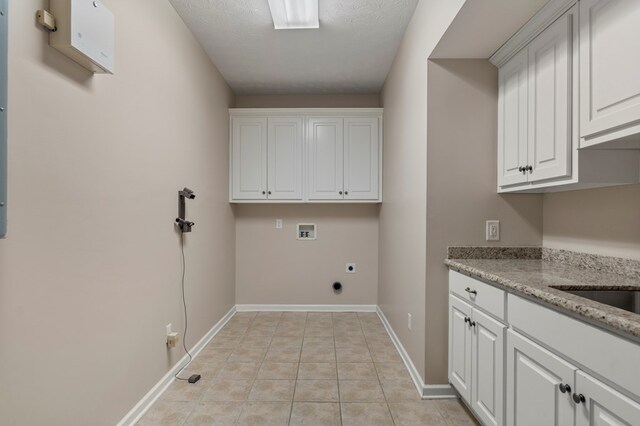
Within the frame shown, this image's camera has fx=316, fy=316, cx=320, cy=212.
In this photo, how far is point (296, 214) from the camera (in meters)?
3.97

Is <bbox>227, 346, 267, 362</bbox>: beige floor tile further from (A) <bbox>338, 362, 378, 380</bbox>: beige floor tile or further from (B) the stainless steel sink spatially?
(B) the stainless steel sink

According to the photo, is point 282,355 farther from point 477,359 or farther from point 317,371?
point 477,359

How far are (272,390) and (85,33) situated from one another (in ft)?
7.27

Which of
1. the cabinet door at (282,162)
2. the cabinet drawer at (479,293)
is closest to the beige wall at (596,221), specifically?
the cabinet drawer at (479,293)

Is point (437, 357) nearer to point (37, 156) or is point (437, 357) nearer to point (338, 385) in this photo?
point (338, 385)

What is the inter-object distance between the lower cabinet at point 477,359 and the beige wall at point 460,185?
12 cm

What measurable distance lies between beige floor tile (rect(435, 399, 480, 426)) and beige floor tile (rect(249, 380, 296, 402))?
3.11 ft

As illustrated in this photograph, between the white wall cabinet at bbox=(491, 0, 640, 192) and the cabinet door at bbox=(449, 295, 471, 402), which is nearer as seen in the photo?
the white wall cabinet at bbox=(491, 0, 640, 192)

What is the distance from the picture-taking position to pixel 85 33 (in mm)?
1305

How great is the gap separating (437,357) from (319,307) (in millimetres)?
2054

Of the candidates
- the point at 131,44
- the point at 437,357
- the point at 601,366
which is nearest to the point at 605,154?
the point at 601,366

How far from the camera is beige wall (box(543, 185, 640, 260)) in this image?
1.48m

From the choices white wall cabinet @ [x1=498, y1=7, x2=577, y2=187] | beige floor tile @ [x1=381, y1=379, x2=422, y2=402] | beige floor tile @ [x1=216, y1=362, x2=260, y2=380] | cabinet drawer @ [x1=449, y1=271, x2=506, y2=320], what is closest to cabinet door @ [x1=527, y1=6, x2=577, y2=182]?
white wall cabinet @ [x1=498, y1=7, x2=577, y2=187]

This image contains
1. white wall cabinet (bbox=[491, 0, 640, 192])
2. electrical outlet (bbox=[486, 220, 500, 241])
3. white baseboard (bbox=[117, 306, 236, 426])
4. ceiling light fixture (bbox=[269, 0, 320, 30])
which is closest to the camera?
white wall cabinet (bbox=[491, 0, 640, 192])
